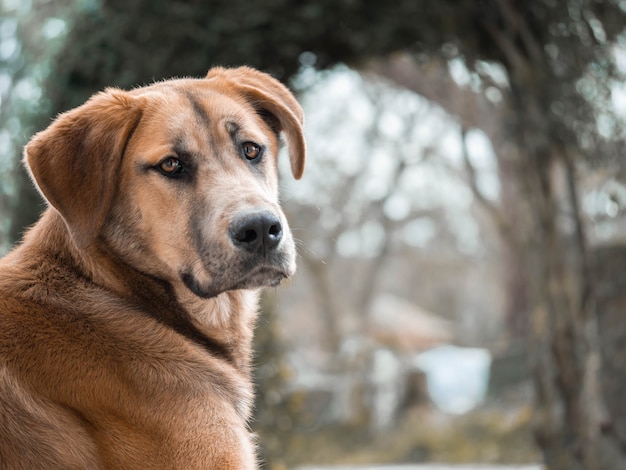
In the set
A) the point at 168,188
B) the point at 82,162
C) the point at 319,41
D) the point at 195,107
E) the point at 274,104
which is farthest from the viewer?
the point at 319,41

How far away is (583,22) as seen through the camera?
232 inches

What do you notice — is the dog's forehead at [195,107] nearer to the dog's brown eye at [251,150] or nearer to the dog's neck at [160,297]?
the dog's brown eye at [251,150]

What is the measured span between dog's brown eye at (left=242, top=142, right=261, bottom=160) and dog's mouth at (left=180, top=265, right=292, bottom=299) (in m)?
0.56

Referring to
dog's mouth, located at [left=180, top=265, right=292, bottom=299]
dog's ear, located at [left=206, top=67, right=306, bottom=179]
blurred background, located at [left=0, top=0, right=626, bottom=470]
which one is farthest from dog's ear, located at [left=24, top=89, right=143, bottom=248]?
blurred background, located at [left=0, top=0, right=626, bottom=470]

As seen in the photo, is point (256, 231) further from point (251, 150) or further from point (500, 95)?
point (500, 95)

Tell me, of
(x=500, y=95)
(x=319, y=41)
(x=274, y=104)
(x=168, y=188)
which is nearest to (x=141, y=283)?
(x=168, y=188)

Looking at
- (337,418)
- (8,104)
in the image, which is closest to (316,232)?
(337,418)

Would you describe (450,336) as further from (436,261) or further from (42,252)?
(42,252)

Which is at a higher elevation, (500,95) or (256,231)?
(256,231)

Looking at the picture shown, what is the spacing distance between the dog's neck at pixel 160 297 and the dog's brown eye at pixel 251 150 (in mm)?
566

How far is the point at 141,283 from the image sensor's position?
3098mm

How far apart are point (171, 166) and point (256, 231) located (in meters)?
0.45

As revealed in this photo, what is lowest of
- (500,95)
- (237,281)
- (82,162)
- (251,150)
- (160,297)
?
(500,95)

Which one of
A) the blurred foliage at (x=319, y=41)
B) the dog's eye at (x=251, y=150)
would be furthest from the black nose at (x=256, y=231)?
the blurred foliage at (x=319, y=41)
